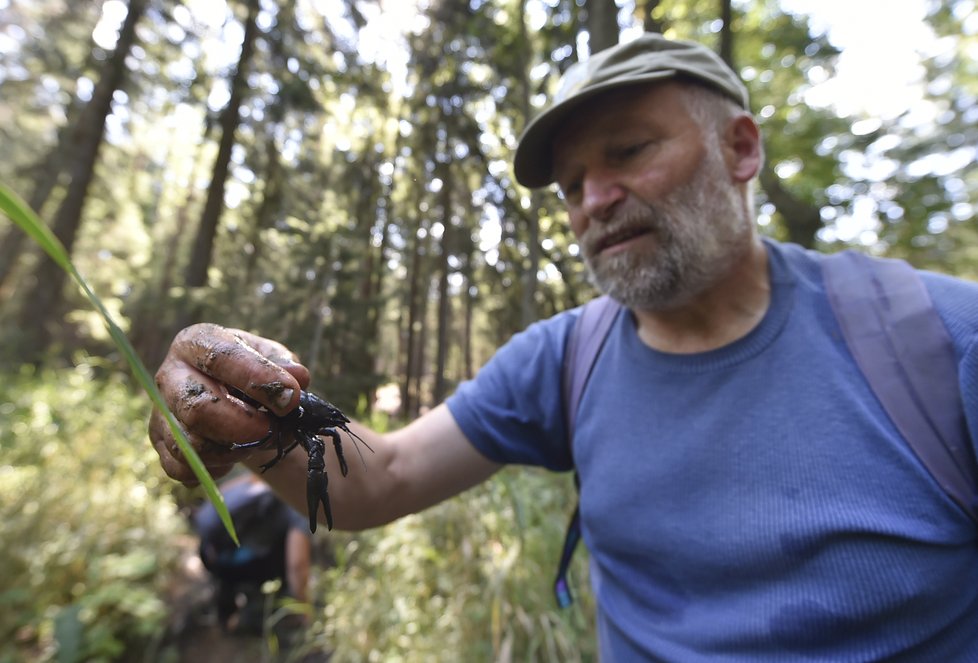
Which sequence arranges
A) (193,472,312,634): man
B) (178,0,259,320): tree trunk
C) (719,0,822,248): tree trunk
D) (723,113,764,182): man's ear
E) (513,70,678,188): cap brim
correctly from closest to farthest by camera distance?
(513,70,678,188): cap brim
(723,113,764,182): man's ear
(193,472,312,634): man
(719,0,822,248): tree trunk
(178,0,259,320): tree trunk

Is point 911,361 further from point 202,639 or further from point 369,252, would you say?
point 369,252

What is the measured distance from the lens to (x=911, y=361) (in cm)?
115

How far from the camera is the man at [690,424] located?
1.05m

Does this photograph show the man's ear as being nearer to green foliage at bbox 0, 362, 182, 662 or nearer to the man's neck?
the man's neck

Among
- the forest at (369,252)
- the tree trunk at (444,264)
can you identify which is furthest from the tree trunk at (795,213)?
the tree trunk at (444,264)

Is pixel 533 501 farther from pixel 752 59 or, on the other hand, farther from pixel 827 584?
pixel 752 59

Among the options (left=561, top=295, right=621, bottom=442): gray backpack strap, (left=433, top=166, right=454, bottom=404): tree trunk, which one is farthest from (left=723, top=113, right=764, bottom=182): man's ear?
(left=433, top=166, right=454, bottom=404): tree trunk

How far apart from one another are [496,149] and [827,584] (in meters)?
6.67

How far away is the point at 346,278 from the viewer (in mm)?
6098

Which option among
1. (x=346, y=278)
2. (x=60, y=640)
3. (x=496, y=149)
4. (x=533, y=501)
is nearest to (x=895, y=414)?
(x=533, y=501)

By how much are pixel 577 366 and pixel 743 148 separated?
2.82 feet

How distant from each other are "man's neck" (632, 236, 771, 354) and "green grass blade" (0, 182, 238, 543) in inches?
52.7

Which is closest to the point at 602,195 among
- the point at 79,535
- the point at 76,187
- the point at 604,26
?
the point at 604,26

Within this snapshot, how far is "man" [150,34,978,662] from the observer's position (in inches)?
41.2
